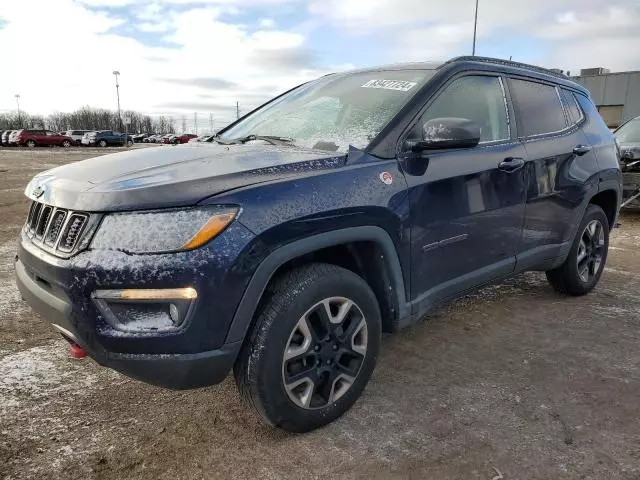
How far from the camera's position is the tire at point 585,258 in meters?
4.39

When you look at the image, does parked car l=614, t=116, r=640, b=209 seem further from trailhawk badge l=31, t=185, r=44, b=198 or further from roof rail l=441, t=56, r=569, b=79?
trailhawk badge l=31, t=185, r=44, b=198

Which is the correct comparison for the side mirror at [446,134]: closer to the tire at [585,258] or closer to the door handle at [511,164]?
the door handle at [511,164]

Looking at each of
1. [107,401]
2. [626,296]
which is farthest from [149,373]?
[626,296]

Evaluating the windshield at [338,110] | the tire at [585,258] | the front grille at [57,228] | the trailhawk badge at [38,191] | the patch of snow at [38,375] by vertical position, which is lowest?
the patch of snow at [38,375]

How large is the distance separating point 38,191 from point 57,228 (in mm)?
394

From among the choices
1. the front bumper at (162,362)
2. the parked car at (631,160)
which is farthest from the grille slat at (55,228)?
the parked car at (631,160)

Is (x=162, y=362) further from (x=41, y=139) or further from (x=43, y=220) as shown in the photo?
(x=41, y=139)

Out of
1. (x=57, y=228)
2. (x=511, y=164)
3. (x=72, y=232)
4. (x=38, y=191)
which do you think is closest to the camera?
(x=72, y=232)

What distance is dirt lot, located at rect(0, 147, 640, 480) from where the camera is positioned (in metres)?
2.35

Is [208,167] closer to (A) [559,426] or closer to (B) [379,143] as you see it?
(B) [379,143]

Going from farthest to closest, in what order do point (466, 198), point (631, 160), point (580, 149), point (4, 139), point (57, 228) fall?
1. point (4, 139)
2. point (631, 160)
3. point (580, 149)
4. point (466, 198)
5. point (57, 228)

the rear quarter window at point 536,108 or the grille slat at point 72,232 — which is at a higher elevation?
the rear quarter window at point 536,108

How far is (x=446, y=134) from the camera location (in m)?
2.75

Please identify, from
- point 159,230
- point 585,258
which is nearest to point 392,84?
point 159,230
